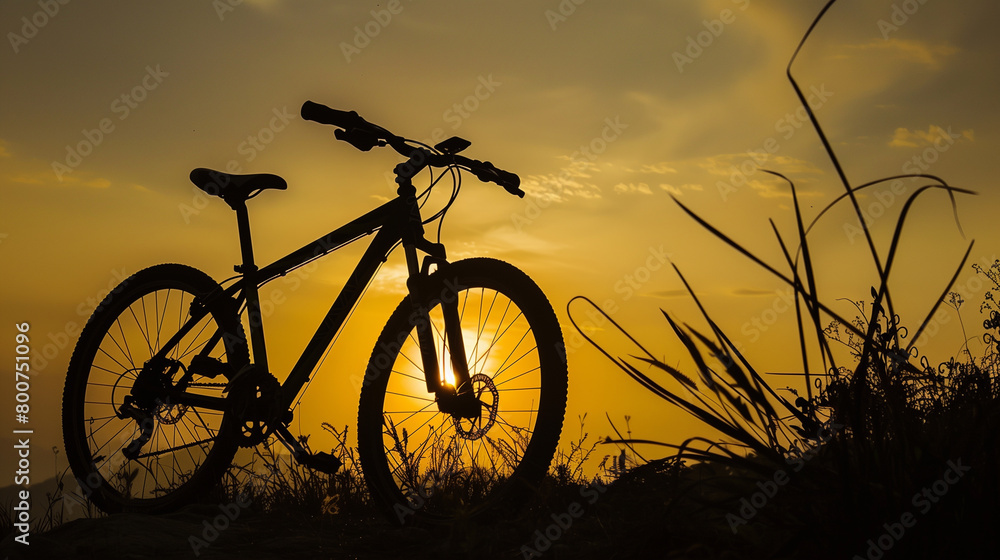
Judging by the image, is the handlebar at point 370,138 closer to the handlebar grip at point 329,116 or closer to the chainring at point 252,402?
the handlebar grip at point 329,116

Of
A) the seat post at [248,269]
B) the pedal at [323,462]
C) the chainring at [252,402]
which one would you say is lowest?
the pedal at [323,462]

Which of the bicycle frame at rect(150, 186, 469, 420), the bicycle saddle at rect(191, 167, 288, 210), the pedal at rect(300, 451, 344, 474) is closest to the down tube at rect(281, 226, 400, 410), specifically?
the bicycle frame at rect(150, 186, 469, 420)

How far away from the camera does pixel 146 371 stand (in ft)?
13.7

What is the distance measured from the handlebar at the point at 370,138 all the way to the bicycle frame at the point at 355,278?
0.19 m

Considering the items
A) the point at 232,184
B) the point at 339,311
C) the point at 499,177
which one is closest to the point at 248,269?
the point at 232,184

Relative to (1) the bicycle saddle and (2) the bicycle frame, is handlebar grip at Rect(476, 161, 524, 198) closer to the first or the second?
(2) the bicycle frame

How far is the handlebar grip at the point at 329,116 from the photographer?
3.29 metres

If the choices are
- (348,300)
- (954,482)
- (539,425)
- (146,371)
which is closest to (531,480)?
(539,425)

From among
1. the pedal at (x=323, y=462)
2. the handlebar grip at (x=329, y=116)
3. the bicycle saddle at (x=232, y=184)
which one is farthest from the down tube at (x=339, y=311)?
the bicycle saddle at (x=232, y=184)

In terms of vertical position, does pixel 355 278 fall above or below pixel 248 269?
below

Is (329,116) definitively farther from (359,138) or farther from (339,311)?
(339,311)

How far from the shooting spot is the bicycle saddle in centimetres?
390

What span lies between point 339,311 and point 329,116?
902mm

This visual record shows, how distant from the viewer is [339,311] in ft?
11.8
